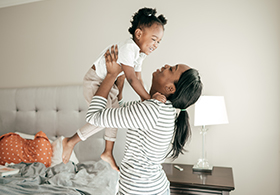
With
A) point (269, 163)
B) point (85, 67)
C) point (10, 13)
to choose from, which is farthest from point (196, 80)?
point (10, 13)

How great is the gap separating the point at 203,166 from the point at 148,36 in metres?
1.42

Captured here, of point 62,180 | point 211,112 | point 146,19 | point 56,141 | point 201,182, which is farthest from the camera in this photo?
point 56,141

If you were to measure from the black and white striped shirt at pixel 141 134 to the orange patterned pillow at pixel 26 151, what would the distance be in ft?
4.60

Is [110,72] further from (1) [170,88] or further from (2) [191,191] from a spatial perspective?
(2) [191,191]

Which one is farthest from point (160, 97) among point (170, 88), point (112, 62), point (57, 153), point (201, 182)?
point (57, 153)

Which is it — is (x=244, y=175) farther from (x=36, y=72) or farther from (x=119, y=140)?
(x=36, y=72)

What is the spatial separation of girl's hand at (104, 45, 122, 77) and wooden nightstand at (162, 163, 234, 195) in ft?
3.78

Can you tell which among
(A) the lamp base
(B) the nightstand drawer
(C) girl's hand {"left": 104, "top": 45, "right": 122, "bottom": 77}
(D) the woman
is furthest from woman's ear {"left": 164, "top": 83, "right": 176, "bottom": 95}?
(A) the lamp base

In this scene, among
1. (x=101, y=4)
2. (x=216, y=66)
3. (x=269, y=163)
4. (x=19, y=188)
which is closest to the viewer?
(x=19, y=188)

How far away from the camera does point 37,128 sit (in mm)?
2801

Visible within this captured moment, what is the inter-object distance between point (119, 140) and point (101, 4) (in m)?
1.49

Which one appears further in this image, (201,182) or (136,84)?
(201,182)

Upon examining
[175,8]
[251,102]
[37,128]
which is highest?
[175,8]

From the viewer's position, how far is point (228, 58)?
7.69 ft
